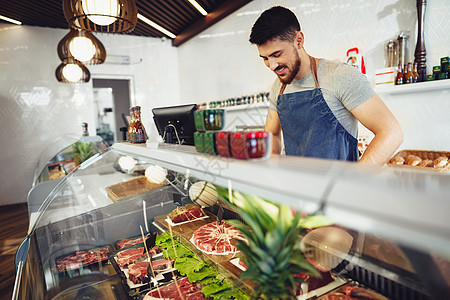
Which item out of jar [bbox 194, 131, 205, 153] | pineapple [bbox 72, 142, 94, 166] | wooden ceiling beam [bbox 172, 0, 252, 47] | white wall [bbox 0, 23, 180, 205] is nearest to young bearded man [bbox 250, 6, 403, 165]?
jar [bbox 194, 131, 205, 153]

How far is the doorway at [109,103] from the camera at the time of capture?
735 centimetres

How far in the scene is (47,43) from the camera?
646 centimetres

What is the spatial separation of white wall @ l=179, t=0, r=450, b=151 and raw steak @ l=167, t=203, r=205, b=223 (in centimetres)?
234

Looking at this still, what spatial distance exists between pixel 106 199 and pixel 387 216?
1.88m

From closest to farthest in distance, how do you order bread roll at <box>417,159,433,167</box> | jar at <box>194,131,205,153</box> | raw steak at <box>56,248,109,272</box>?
jar at <box>194,131,205,153</box>, raw steak at <box>56,248,109,272</box>, bread roll at <box>417,159,433,167</box>

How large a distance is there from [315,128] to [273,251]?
4.05 ft

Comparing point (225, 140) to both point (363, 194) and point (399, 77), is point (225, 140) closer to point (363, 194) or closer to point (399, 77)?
point (363, 194)

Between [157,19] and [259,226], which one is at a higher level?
[157,19]

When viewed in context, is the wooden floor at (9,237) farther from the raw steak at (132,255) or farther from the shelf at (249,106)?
the shelf at (249,106)

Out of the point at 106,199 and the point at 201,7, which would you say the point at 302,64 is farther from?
the point at 201,7

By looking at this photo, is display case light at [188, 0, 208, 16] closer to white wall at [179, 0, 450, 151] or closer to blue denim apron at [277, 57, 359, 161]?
white wall at [179, 0, 450, 151]

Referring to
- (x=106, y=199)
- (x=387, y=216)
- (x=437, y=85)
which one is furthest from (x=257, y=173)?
(x=437, y=85)

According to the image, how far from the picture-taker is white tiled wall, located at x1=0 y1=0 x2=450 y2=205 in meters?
2.83

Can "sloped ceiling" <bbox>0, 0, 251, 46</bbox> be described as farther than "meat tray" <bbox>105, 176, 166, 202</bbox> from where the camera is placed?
Yes
